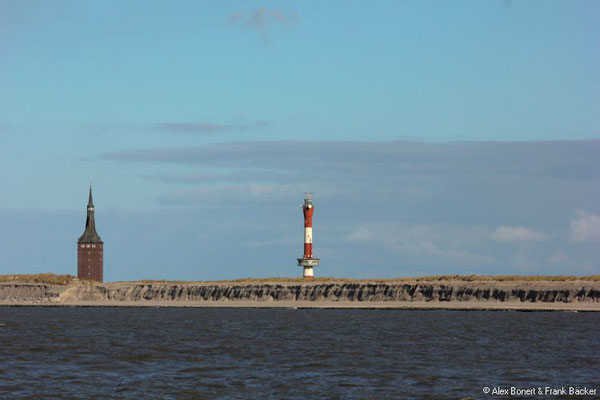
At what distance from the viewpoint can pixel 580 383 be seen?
123 feet

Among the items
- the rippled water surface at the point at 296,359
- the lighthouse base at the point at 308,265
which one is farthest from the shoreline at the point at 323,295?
the rippled water surface at the point at 296,359

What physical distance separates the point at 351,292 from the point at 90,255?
71493 mm

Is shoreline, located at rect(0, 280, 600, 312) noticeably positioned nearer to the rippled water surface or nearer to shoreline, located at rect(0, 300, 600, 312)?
shoreline, located at rect(0, 300, 600, 312)

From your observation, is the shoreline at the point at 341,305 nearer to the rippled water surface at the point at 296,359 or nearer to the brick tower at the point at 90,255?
the rippled water surface at the point at 296,359

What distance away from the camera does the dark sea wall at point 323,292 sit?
10869 centimetres

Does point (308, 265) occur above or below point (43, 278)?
above

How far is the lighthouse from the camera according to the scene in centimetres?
15112

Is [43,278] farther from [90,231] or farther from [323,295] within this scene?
[323,295]

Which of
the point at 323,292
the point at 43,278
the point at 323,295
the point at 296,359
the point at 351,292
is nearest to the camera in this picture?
the point at 296,359

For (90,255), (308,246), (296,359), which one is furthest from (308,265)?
(296,359)

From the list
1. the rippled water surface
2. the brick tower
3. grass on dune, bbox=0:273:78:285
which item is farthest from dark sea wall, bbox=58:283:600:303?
the rippled water surface

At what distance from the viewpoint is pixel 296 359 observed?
48500 millimetres

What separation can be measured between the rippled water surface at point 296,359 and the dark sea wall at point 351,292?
29779 mm

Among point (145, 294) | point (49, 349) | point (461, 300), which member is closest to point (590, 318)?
point (461, 300)
